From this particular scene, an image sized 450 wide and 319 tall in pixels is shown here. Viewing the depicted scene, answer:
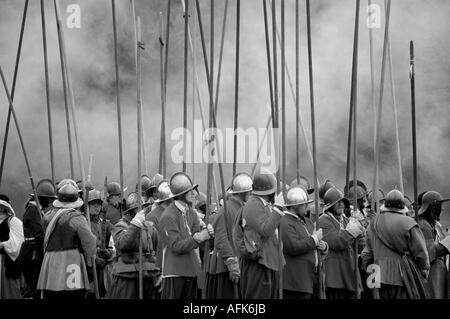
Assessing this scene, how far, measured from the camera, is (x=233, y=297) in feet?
34.3

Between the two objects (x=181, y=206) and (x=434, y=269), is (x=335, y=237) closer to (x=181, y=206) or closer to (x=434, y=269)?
(x=434, y=269)

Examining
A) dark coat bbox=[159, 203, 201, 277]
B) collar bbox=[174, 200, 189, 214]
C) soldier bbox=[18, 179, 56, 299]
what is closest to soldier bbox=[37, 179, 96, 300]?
soldier bbox=[18, 179, 56, 299]

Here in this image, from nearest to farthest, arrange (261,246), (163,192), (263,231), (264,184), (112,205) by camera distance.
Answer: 1. (263,231)
2. (261,246)
3. (264,184)
4. (163,192)
5. (112,205)

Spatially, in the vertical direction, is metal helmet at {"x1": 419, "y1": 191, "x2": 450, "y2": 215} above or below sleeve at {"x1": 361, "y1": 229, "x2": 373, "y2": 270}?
above

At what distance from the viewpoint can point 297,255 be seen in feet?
34.0

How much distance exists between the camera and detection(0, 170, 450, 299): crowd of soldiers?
10.0 m

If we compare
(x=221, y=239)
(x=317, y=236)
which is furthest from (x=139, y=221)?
(x=317, y=236)

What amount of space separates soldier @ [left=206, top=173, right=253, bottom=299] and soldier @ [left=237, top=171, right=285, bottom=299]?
162 millimetres

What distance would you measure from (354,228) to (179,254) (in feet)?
7.05

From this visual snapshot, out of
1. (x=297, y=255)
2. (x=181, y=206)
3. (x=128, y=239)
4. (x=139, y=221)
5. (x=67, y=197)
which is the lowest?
(x=297, y=255)

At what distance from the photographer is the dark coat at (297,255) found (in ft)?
33.7

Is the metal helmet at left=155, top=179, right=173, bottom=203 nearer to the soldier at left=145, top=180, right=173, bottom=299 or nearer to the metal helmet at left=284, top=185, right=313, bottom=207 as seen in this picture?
the soldier at left=145, top=180, right=173, bottom=299

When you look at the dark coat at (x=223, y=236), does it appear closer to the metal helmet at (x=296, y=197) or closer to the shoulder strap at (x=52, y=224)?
the metal helmet at (x=296, y=197)
